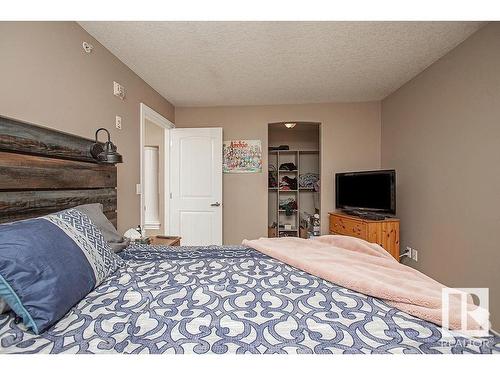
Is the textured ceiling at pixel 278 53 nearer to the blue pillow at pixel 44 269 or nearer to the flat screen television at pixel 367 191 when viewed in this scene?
the flat screen television at pixel 367 191

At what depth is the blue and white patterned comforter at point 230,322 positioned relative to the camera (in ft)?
2.58

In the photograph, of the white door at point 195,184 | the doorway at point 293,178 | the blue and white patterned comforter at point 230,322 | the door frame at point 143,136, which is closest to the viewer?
the blue and white patterned comforter at point 230,322

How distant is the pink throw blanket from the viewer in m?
0.96

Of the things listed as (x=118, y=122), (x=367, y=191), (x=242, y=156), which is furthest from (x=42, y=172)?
(x=367, y=191)

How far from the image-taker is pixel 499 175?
196 cm

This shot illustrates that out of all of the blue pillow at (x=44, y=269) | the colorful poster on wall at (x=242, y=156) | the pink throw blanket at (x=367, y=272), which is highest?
the colorful poster on wall at (x=242, y=156)

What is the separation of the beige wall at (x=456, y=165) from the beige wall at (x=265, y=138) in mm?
652

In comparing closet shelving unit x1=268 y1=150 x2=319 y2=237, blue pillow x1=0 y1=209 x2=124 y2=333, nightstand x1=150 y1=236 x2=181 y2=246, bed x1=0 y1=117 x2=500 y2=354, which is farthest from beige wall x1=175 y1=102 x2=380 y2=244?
blue pillow x1=0 y1=209 x2=124 y2=333

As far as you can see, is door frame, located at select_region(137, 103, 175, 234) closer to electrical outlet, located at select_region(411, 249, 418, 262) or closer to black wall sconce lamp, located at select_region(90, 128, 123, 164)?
black wall sconce lamp, located at select_region(90, 128, 123, 164)

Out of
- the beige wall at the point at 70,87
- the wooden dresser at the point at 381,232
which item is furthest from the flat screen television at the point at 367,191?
the beige wall at the point at 70,87

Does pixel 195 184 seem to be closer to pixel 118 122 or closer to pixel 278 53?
pixel 118 122

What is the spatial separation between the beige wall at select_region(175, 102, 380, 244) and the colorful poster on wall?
0.28 ft
